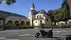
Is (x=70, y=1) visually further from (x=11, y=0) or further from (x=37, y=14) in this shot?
(x=37, y=14)

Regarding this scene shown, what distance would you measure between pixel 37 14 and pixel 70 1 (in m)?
119

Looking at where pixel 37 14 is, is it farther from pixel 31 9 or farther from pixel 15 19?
pixel 15 19

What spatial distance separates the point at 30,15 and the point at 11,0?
10805 cm

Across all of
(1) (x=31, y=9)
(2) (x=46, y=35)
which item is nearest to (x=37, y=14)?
(1) (x=31, y=9)

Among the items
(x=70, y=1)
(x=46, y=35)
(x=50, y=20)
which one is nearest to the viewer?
(x=70, y=1)

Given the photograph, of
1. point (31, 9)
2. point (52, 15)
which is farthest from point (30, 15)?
point (52, 15)

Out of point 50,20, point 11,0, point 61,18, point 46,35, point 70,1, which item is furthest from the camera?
point 50,20

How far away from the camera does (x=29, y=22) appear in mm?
125188

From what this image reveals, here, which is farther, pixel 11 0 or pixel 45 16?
pixel 45 16

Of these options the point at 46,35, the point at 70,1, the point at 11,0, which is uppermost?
the point at 11,0

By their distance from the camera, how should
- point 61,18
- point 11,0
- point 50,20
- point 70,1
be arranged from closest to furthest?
point 70,1 → point 11,0 → point 61,18 → point 50,20

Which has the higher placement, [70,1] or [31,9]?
[31,9]

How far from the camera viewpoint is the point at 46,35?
19750mm

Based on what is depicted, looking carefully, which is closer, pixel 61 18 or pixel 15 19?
pixel 61 18
